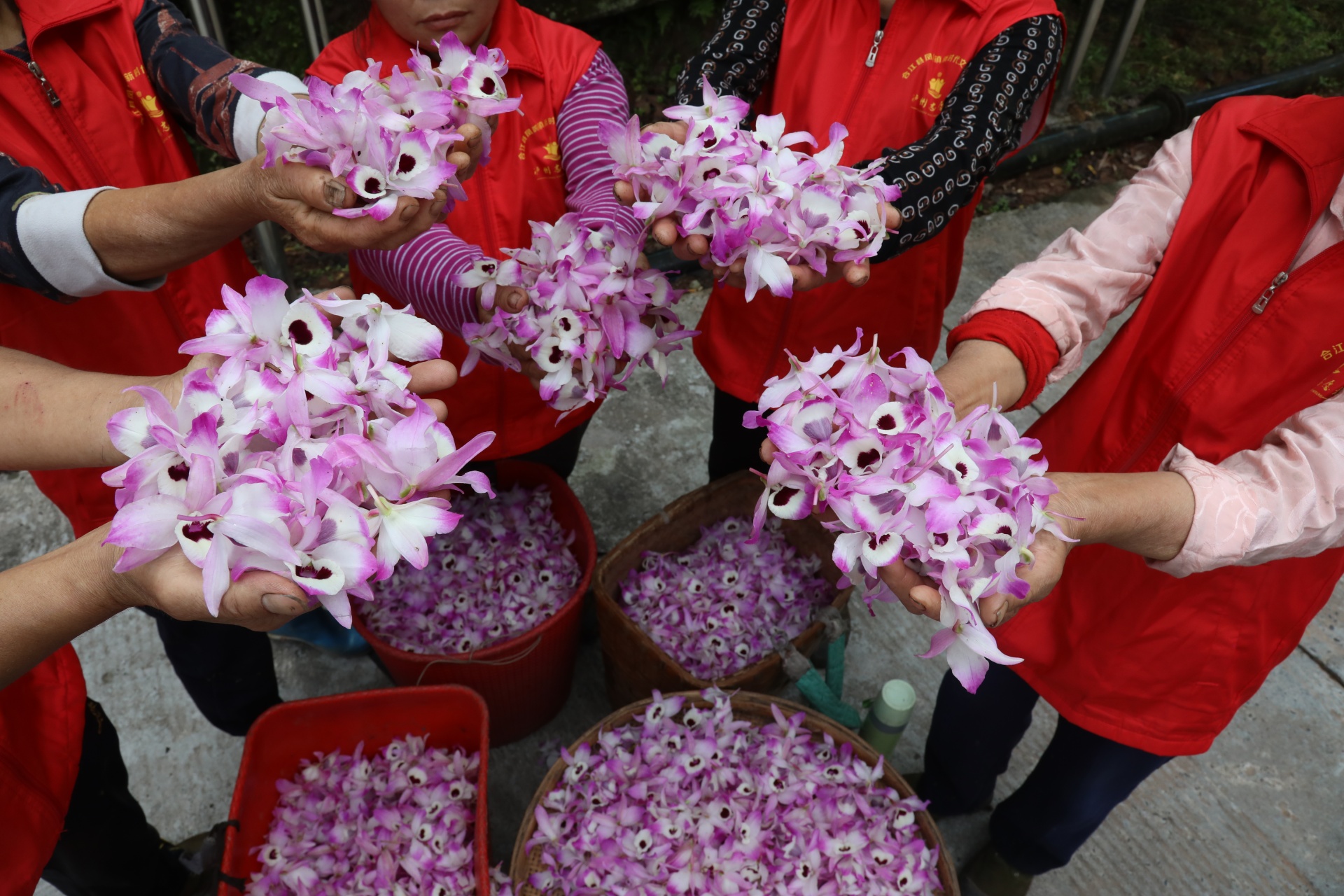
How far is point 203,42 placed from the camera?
145 cm

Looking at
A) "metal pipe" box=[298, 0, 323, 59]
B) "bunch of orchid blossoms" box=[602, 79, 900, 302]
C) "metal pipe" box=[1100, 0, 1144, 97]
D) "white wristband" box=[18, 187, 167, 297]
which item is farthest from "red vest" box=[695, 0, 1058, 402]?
"metal pipe" box=[1100, 0, 1144, 97]

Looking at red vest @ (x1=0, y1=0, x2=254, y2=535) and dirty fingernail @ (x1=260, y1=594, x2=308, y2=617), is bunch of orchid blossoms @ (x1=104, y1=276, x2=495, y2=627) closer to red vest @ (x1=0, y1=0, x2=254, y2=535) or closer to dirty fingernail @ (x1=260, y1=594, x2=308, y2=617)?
dirty fingernail @ (x1=260, y1=594, x2=308, y2=617)

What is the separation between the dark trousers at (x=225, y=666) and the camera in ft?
6.09

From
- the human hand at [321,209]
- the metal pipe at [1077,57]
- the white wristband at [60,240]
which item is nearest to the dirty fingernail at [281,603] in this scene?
the human hand at [321,209]

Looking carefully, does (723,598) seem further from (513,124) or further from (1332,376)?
(1332,376)

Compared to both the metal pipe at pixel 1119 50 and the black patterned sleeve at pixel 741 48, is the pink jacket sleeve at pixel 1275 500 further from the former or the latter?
the metal pipe at pixel 1119 50

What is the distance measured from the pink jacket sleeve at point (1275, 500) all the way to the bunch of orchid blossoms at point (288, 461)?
934 mm

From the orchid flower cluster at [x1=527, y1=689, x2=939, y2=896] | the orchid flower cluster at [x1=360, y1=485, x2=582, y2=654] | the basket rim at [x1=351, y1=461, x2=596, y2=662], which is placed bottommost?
the orchid flower cluster at [x1=527, y1=689, x2=939, y2=896]

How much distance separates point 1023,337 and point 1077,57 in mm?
4082

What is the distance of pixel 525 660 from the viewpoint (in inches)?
78.0

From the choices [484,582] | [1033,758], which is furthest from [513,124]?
[1033,758]

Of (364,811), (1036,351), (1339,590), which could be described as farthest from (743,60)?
(1339,590)

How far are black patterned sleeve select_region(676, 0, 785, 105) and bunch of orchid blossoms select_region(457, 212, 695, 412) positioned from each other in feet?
1.37

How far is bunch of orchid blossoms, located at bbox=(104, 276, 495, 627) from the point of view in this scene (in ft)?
3.12
